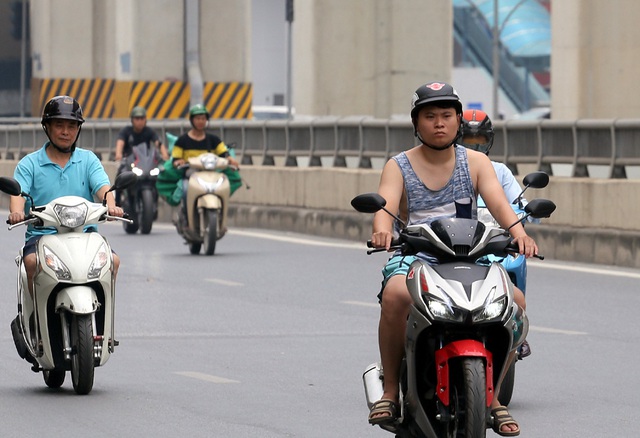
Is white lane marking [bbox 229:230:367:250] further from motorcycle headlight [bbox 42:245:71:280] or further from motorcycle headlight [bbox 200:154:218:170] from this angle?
motorcycle headlight [bbox 42:245:71:280]

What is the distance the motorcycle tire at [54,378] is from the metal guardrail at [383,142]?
385 inches

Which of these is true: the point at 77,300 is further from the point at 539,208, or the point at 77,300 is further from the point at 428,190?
the point at 539,208

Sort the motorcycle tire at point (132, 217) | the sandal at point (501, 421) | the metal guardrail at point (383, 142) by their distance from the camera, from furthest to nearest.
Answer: the motorcycle tire at point (132, 217) → the metal guardrail at point (383, 142) → the sandal at point (501, 421)

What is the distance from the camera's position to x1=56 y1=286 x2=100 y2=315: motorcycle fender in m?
10.2

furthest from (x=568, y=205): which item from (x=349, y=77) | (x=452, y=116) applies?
(x=349, y=77)

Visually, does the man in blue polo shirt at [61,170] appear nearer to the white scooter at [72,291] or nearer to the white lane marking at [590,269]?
the white scooter at [72,291]

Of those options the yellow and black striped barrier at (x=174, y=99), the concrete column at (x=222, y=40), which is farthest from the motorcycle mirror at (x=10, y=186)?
the concrete column at (x=222, y=40)

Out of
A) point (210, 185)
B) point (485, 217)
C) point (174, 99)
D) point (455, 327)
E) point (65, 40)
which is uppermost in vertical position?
point (65, 40)

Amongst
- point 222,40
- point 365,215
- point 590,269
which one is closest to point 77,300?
point 590,269

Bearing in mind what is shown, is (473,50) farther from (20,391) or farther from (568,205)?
(20,391)

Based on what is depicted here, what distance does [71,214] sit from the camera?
10422 millimetres

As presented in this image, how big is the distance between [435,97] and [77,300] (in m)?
3.03

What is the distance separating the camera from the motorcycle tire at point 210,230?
21.3 meters

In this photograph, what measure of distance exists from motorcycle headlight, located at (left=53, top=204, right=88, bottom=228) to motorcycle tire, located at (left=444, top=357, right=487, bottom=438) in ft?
11.7
